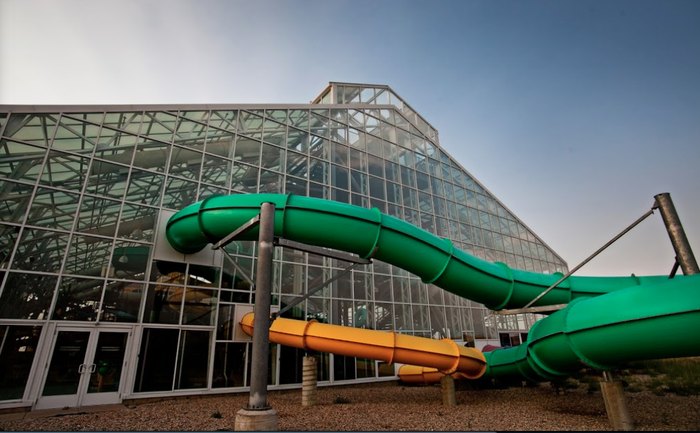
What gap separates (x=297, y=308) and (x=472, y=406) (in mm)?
6360

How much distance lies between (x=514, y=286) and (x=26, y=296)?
12137mm

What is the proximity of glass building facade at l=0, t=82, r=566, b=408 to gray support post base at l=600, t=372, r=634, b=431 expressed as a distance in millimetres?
7269

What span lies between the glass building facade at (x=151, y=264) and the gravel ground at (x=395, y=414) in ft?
3.44

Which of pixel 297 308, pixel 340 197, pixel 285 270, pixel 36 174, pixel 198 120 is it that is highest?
pixel 198 120

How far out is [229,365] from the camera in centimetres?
1138

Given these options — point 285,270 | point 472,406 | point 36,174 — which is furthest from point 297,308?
point 36,174

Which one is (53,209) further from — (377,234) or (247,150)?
(377,234)

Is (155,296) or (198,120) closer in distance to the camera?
(155,296)

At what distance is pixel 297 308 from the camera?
13211 mm

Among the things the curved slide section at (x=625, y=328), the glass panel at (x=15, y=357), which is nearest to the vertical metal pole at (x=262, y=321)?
the curved slide section at (x=625, y=328)

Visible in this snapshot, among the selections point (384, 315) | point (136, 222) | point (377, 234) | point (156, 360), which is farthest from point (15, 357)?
point (384, 315)

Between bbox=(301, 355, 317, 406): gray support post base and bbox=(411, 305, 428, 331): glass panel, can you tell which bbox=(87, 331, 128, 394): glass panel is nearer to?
bbox=(301, 355, 317, 406): gray support post base

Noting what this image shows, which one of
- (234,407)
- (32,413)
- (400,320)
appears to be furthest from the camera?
(400,320)

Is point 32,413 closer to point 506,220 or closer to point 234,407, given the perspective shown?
point 234,407
